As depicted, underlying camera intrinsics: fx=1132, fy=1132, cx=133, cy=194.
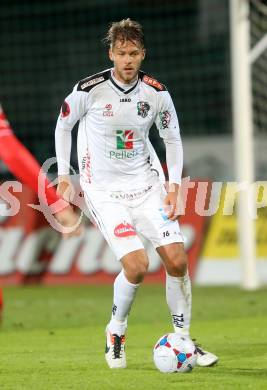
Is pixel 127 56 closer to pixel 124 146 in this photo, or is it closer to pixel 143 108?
pixel 143 108

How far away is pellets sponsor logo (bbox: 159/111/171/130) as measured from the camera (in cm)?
754

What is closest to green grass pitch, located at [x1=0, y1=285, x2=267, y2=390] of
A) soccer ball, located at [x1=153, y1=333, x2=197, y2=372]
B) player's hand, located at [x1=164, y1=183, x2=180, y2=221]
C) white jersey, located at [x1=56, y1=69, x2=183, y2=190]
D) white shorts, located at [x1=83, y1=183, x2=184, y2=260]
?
soccer ball, located at [x1=153, y1=333, x2=197, y2=372]

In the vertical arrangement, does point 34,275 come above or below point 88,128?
below

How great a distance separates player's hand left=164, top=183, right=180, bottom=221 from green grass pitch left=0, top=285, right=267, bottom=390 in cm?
102

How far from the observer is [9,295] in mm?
14750

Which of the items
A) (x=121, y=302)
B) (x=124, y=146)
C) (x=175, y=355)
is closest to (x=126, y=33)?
(x=124, y=146)

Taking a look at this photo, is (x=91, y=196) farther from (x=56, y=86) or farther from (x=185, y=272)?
(x=56, y=86)

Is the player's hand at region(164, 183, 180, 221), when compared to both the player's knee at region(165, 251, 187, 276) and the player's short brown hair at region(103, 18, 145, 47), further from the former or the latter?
the player's short brown hair at region(103, 18, 145, 47)

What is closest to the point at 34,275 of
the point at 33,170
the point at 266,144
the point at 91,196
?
the point at 266,144

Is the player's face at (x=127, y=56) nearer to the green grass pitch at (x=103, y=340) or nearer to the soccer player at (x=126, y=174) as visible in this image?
the soccer player at (x=126, y=174)

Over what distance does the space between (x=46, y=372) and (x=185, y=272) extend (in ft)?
3.65

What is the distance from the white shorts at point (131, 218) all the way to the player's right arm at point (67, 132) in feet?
0.75

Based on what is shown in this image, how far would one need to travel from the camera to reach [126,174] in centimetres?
753

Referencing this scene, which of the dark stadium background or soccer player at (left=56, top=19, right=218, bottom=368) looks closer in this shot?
soccer player at (left=56, top=19, right=218, bottom=368)
